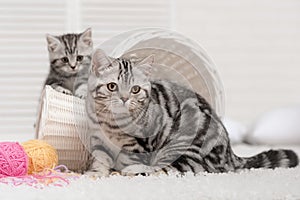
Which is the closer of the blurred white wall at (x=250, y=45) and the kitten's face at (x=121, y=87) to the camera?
the kitten's face at (x=121, y=87)

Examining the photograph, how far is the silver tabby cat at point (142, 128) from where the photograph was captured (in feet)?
6.00

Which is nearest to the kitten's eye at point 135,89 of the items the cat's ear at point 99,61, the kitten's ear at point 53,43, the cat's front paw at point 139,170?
the cat's ear at point 99,61

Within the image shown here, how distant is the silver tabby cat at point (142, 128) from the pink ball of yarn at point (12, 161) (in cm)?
23

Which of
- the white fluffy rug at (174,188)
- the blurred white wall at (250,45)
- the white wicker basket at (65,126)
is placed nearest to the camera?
the white fluffy rug at (174,188)

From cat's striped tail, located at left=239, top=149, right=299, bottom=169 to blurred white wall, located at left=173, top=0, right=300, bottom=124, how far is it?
2.06m

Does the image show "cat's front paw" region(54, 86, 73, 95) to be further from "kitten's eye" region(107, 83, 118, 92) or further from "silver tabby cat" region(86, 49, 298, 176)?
"kitten's eye" region(107, 83, 118, 92)

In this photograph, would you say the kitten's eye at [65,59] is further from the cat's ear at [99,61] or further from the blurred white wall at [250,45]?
the blurred white wall at [250,45]

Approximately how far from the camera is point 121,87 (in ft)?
5.92

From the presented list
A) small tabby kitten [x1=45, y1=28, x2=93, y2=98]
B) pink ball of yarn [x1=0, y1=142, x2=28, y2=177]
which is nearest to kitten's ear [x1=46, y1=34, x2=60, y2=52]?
small tabby kitten [x1=45, y1=28, x2=93, y2=98]

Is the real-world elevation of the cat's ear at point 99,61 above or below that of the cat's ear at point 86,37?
above

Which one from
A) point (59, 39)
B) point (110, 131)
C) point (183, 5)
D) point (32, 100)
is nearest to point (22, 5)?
point (32, 100)

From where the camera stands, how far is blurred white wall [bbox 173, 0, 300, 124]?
4148 millimetres

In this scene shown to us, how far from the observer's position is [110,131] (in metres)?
1.88

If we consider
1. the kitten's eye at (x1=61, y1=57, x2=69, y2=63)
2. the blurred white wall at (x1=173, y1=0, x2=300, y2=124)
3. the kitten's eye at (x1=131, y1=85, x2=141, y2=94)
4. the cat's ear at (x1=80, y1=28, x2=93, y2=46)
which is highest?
the cat's ear at (x1=80, y1=28, x2=93, y2=46)
